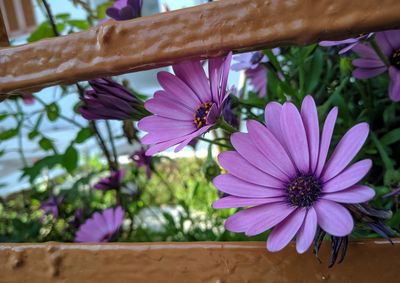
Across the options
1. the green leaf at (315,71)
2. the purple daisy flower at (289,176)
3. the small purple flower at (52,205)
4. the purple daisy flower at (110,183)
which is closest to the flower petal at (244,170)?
the purple daisy flower at (289,176)

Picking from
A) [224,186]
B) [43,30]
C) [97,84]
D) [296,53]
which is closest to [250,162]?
[224,186]

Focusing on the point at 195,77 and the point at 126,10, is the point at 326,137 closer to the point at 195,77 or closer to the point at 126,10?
the point at 195,77

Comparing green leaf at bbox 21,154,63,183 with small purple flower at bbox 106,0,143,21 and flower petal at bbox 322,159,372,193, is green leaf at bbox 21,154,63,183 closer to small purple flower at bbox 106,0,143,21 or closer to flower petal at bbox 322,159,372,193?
small purple flower at bbox 106,0,143,21

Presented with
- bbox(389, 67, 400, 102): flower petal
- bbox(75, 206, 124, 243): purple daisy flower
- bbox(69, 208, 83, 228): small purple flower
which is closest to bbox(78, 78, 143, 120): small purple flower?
bbox(389, 67, 400, 102): flower petal

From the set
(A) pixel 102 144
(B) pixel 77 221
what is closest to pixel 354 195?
(A) pixel 102 144

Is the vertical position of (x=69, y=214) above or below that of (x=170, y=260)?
below

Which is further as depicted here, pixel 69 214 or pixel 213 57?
pixel 69 214

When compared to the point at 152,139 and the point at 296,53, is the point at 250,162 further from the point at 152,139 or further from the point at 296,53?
the point at 296,53
